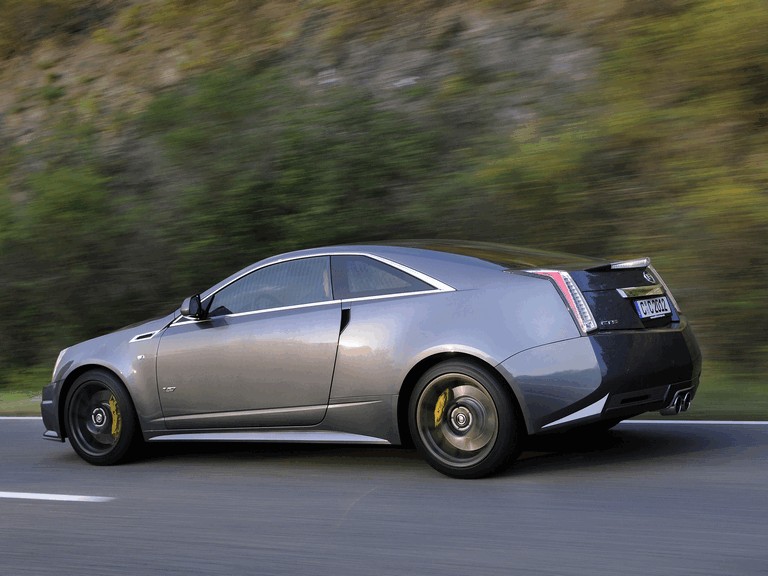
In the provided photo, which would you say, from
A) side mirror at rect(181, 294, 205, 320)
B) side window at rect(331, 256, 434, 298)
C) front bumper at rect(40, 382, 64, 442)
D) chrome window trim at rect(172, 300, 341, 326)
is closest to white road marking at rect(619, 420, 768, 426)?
side window at rect(331, 256, 434, 298)

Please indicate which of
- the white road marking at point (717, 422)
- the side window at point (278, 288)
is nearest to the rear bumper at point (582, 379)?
the side window at point (278, 288)

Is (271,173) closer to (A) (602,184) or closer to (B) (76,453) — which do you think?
(A) (602,184)

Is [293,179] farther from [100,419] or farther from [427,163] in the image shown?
[100,419]

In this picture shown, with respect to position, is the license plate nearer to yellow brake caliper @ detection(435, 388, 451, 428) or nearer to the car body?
the car body

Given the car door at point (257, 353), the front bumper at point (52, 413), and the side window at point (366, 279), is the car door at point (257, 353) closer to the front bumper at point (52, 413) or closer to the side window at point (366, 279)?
the side window at point (366, 279)

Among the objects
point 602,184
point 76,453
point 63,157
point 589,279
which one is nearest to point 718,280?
point 602,184

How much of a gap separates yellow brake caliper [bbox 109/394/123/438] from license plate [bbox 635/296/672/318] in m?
3.69

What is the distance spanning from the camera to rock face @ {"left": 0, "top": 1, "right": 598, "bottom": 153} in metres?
15.7

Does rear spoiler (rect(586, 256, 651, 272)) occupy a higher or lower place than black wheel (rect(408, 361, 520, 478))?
higher

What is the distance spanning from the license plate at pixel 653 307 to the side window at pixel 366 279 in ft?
4.27

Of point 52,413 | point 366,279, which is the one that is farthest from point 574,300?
point 52,413

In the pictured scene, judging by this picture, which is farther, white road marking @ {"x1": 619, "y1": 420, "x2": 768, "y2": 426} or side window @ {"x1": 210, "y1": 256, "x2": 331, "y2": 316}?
white road marking @ {"x1": 619, "y1": 420, "x2": 768, "y2": 426}

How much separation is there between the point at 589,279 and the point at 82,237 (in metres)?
9.98

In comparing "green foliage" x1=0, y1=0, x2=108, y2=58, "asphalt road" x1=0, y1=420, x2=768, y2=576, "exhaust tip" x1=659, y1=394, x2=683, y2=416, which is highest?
"green foliage" x1=0, y1=0, x2=108, y2=58
